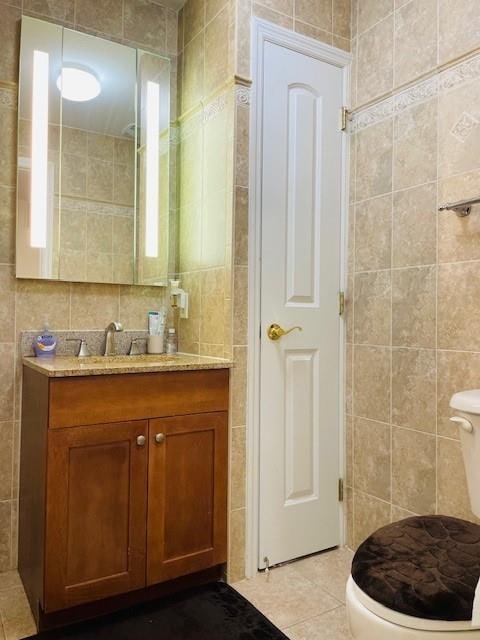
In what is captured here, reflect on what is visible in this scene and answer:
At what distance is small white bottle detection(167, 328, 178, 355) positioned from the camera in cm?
230

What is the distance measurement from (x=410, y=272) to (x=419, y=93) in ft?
2.29

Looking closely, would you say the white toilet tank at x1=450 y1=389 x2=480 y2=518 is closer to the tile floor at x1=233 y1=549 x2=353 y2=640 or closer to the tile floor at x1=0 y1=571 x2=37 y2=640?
the tile floor at x1=233 y1=549 x2=353 y2=640

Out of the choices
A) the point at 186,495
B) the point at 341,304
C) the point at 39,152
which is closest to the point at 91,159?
the point at 39,152

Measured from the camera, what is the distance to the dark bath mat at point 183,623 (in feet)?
5.16

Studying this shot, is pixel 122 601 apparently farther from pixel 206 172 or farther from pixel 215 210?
pixel 206 172

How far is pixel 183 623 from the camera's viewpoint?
1.64 metres

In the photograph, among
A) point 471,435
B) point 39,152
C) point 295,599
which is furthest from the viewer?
point 39,152

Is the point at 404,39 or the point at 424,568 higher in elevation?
the point at 404,39

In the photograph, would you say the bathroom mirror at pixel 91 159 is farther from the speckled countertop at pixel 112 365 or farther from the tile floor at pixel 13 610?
the tile floor at pixel 13 610

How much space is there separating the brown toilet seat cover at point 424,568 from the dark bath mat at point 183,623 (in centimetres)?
61

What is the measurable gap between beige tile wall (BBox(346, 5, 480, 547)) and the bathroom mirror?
0.96 metres

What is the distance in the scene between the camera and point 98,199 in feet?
7.20

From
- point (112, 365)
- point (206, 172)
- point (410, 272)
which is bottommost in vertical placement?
point (112, 365)

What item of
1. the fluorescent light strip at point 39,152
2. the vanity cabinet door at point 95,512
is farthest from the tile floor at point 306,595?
the fluorescent light strip at point 39,152
